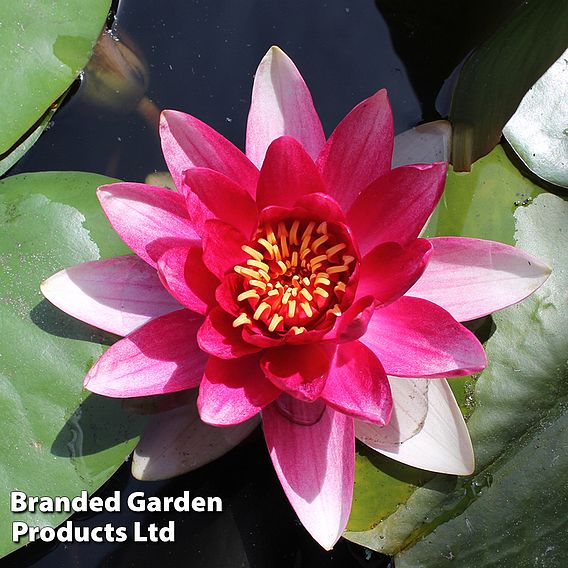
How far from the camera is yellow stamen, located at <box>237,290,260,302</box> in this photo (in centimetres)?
163

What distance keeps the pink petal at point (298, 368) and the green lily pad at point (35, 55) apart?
1174 mm

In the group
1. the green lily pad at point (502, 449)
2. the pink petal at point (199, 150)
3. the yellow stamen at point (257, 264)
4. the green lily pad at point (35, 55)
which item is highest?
the green lily pad at point (35, 55)

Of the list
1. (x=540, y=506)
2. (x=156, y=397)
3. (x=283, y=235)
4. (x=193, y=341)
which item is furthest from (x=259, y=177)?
→ (x=540, y=506)

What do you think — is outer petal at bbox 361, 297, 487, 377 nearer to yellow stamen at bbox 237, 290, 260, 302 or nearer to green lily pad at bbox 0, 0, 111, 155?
yellow stamen at bbox 237, 290, 260, 302

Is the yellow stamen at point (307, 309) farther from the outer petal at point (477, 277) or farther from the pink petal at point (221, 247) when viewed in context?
the outer petal at point (477, 277)

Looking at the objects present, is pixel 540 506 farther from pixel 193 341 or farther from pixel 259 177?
pixel 259 177

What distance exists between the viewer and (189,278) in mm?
1637

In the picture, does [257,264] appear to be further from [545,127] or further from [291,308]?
[545,127]

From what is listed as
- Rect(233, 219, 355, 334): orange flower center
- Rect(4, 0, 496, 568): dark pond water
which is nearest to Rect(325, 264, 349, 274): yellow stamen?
Rect(233, 219, 355, 334): orange flower center

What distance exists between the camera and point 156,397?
2062 millimetres

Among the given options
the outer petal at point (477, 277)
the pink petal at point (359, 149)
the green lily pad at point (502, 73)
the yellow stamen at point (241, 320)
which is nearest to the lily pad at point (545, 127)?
the green lily pad at point (502, 73)

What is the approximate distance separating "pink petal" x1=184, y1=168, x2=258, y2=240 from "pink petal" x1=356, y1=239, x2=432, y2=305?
33 centimetres

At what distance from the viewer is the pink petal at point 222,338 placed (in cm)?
155

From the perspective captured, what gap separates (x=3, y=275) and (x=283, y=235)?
3.02ft
